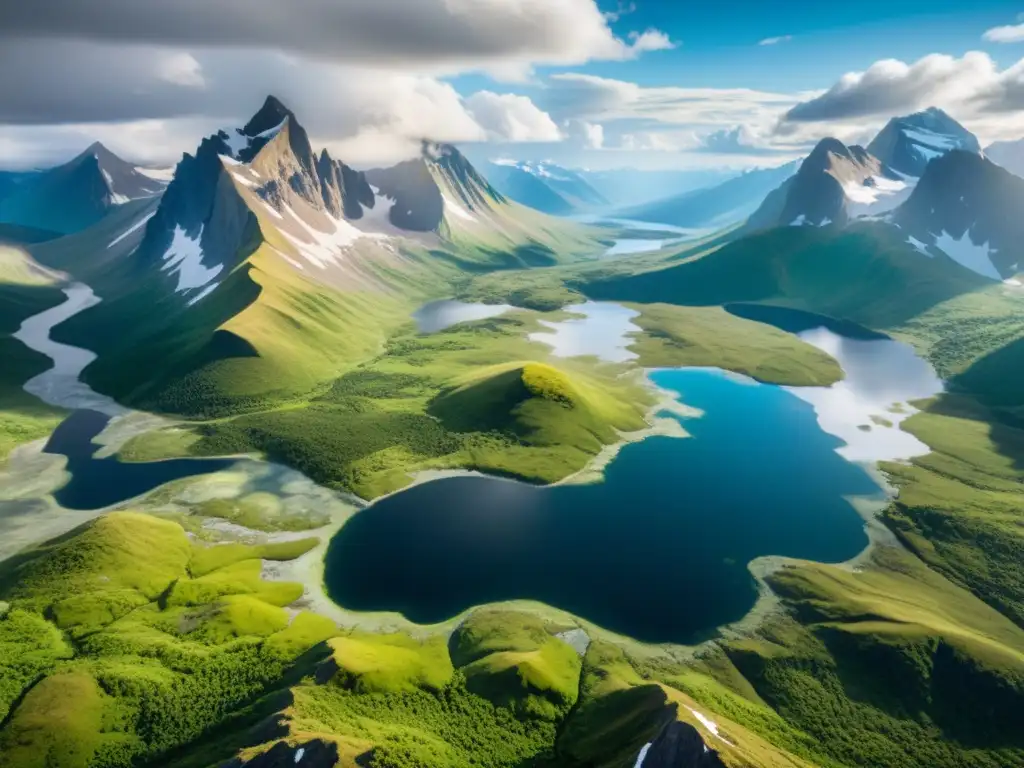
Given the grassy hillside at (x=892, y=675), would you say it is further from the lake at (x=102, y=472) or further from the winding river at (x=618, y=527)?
the lake at (x=102, y=472)

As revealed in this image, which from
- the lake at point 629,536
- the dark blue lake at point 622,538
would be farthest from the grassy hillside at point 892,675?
the lake at point 629,536

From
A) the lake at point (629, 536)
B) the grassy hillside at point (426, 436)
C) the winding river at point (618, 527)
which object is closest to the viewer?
the lake at point (629, 536)

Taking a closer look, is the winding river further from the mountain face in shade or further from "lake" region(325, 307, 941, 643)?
the mountain face in shade

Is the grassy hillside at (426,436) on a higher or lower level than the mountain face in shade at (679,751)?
lower

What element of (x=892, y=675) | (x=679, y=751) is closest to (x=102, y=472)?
(x=679, y=751)

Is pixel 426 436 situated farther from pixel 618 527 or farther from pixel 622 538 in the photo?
pixel 622 538

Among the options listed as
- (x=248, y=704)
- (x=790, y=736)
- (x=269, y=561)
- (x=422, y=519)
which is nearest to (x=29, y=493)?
(x=269, y=561)
